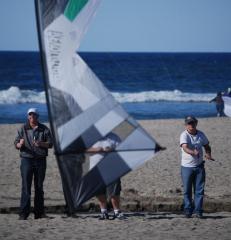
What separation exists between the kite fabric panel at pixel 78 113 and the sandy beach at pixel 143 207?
925mm

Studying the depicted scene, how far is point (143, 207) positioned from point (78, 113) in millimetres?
2936

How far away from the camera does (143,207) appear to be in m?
8.32

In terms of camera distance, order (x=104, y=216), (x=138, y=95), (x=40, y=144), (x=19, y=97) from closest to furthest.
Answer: (x=40, y=144) → (x=104, y=216) → (x=19, y=97) → (x=138, y=95)

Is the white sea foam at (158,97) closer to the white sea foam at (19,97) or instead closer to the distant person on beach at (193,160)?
the white sea foam at (19,97)

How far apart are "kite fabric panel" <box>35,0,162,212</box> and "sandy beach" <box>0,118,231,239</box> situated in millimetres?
925

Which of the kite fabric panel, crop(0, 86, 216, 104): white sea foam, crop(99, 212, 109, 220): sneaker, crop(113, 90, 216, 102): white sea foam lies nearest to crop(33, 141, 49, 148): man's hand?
crop(99, 212, 109, 220): sneaker

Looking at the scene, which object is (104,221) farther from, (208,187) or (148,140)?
(208,187)

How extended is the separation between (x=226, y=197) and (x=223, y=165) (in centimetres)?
255

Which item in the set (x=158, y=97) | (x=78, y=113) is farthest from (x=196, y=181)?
(x=158, y=97)

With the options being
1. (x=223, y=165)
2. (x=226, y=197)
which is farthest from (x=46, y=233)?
(x=223, y=165)

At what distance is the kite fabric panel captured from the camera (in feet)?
18.2

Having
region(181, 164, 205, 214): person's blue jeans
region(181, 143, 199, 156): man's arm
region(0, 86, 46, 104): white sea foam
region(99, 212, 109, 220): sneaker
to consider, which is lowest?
region(99, 212, 109, 220): sneaker

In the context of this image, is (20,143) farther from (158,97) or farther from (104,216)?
(158,97)

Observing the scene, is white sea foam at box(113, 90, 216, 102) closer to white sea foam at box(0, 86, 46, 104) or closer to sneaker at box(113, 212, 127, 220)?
white sea foam at box(0, 86, 46, 104)
